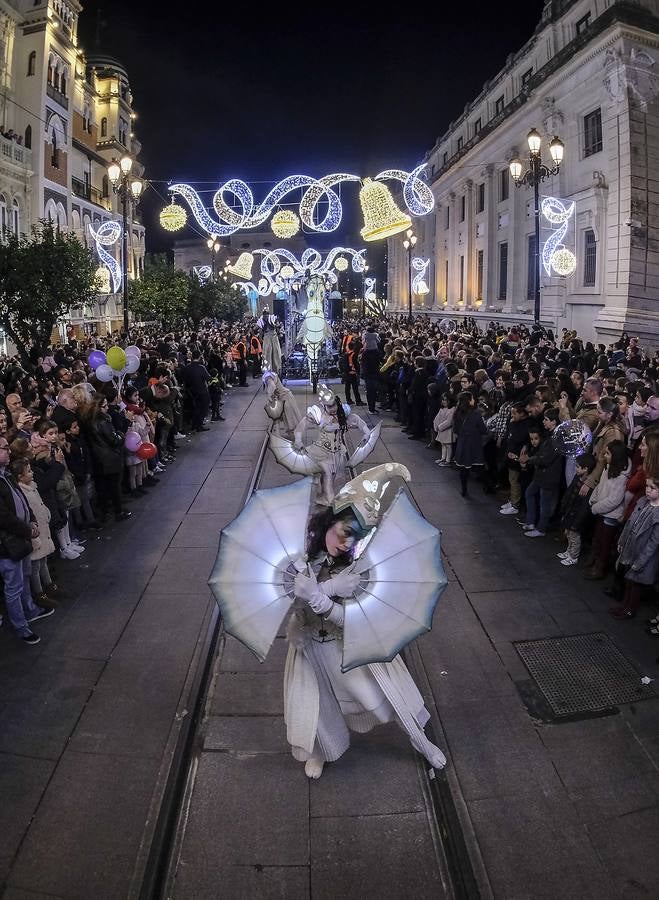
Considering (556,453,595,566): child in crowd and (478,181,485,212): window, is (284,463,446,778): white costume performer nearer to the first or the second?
(556,453,595,566): child in crowd

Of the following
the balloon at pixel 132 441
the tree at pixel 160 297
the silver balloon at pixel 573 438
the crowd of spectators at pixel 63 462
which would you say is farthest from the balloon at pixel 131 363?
the tree at pixel 160 297

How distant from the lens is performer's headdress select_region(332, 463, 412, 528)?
3.76 metres

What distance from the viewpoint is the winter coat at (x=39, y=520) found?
6.39 m

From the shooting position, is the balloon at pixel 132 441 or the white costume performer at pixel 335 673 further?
the balloon at pixel 132 441

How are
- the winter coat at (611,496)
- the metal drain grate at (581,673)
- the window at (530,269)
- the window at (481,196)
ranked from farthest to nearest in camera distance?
the window at (481,196) < the window at (530,269) < the winter coat at (611,496) < the metal drain grate at (581,673)

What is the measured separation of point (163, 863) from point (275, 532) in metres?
1.92

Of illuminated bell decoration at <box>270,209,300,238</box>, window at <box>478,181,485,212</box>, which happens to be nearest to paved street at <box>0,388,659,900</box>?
illuminated bell decoration at <box>270,209,300,238</box>

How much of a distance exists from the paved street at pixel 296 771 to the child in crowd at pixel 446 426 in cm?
506

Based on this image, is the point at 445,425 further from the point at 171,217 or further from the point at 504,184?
the point at 504,184

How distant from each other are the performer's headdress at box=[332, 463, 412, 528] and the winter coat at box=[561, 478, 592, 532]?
412 centimetres

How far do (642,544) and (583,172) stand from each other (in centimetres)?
2410

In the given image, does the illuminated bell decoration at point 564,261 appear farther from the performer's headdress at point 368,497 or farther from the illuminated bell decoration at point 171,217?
the performer's headdress at point 368,497

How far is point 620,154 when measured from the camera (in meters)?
23.1

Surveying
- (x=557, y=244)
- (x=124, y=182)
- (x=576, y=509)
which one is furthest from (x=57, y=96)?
(x=576, y=509)
